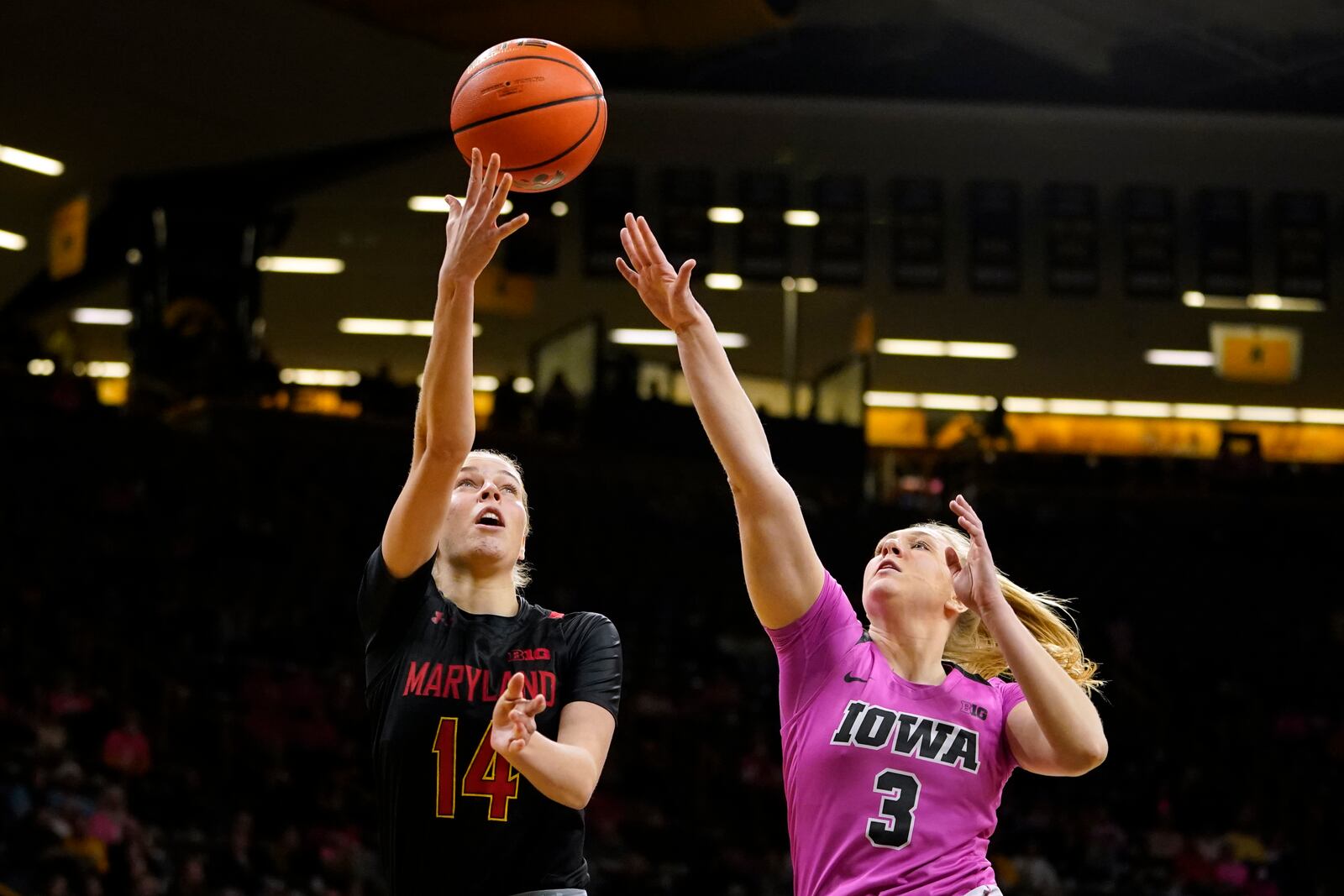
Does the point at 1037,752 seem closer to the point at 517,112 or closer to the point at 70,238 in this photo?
the point at 517,112

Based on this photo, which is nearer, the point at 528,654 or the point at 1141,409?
the point at 528,654

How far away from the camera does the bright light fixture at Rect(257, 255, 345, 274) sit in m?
20.2

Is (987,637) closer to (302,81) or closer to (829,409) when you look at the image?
(302,81)

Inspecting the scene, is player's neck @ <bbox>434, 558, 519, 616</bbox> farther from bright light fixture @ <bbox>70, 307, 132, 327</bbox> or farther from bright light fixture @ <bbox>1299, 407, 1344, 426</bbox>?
bright light fixture @ <bbox>1299, 407, 1344, 426</bbox>

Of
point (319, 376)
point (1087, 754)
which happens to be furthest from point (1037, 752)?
point (319, 376)

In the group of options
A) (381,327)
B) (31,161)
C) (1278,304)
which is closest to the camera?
(31,161)

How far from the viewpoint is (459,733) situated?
11.5 feet

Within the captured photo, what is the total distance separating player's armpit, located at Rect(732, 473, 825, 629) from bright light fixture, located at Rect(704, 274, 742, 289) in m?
16.3

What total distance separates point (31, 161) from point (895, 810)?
1735 centimetres

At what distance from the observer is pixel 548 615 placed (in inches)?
151

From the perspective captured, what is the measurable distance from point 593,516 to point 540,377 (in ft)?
12.5

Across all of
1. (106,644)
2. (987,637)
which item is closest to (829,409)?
(106,644)

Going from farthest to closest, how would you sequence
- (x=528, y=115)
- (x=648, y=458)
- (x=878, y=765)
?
(x=648, y=458), (x=528, y=115), (x=878, y=765)

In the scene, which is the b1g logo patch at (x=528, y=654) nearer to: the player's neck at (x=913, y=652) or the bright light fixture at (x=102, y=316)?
the player's neck at (x=913, y=652)
